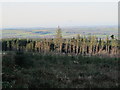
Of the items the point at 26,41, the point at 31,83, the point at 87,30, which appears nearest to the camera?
the point at 31,83

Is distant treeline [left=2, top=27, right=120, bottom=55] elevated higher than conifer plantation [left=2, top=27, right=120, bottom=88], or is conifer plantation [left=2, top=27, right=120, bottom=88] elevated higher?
conifer plantation [left=2, top=27, right=120, bottom=88]

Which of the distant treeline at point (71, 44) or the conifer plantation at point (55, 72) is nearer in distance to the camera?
the conifer plantation at point (55, 72)

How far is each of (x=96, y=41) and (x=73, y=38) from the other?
13.1 meters

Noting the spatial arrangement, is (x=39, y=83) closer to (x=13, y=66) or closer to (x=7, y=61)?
(x=13, y=66)

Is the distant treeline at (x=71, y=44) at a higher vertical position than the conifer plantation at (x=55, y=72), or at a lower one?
lower

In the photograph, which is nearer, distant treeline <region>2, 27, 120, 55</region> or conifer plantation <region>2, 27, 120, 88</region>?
conifer plantation <region>2, 27, 120, 88</region>

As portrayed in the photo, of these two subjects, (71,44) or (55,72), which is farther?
(71,44)

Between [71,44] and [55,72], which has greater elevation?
[55,72]

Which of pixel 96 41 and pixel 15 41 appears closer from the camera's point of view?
pixel 96 41

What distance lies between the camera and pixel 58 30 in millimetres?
73875

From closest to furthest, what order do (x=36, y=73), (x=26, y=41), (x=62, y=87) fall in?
(x=62, y=87)
(x=36, y=73)
(x=26, y=41)

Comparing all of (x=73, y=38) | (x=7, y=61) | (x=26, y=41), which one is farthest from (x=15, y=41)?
(x=7, y=61)

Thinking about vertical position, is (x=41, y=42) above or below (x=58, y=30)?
below

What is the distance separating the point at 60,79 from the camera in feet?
21.5
